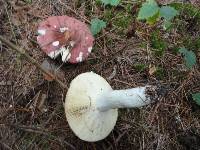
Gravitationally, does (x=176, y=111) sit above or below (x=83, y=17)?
below

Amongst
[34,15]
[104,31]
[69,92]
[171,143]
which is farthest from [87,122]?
[34,15]

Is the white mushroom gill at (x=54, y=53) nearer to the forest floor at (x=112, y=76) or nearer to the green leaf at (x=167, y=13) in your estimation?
the forest floor at (x=112, y=76)

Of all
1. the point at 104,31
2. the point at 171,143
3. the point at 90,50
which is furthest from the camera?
the point at 104,31

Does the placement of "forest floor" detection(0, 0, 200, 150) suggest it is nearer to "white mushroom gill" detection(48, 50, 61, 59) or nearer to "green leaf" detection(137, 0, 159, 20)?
"white mushroom gill" detection(48, 50, 61, 59)

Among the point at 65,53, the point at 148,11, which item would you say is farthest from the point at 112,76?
the point at 148,11

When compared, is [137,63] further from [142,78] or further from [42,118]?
[42,118]

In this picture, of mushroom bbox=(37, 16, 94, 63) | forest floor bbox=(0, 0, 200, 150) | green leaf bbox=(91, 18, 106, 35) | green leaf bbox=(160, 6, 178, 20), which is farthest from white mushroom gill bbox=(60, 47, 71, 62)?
green leaf bbox=(160, 6, 178, 20)

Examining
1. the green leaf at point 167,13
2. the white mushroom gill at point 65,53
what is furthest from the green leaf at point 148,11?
the white mushroom gill at point 65,53
